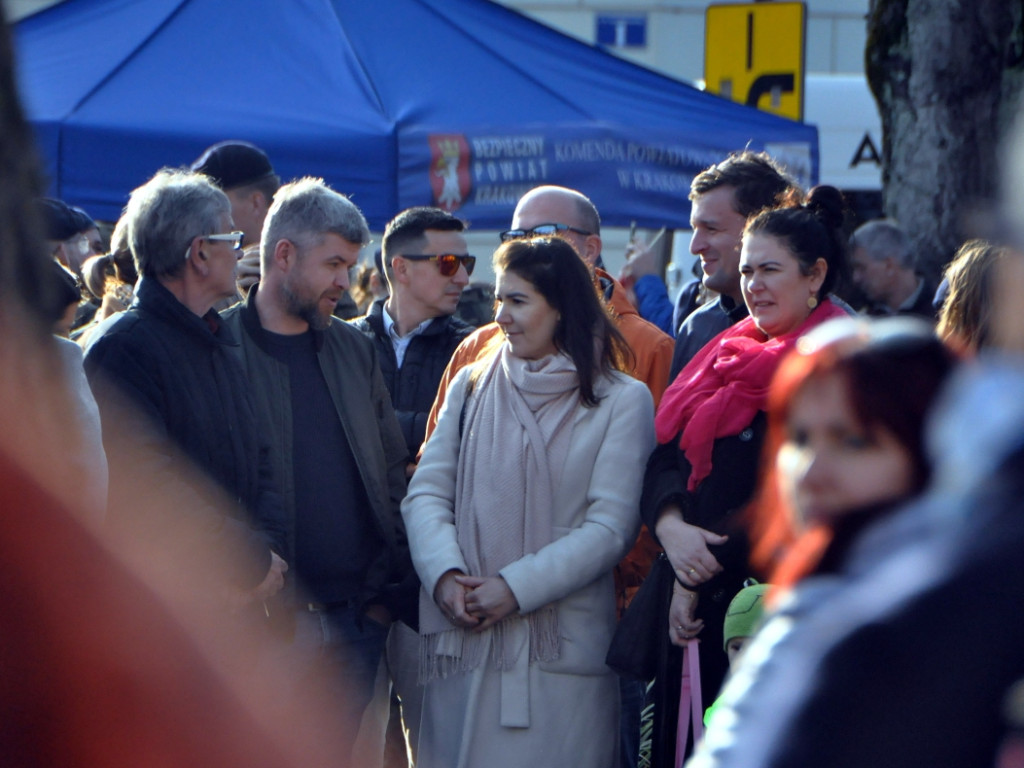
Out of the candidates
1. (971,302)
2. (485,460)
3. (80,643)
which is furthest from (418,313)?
(80,643)

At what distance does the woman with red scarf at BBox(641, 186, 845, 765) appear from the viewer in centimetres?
319

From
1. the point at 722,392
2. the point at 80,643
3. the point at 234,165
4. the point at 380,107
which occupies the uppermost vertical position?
the point at 380,107

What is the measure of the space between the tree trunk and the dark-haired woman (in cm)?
371

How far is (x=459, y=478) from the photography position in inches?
145

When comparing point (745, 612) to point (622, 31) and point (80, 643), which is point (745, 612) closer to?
point (80, 643)

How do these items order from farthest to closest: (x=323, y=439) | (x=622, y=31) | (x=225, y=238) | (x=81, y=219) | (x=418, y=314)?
(x=622, y=31)
(x=81, y=219)
(x=418, y=314)
(x=323, y=439)
(x=225, y=238)

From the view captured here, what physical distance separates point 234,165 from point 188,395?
5.96 feet

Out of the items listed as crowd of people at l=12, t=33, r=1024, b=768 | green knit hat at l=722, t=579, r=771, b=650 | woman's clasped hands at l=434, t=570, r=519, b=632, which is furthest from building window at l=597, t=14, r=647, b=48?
green knit hat at l=722, t=579, r=771, b=650

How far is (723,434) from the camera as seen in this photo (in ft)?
10.5

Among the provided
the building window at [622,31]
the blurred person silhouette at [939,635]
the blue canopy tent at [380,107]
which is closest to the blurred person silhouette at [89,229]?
the blue canopy tent at [380,107]

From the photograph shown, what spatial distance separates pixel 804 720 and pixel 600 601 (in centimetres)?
266

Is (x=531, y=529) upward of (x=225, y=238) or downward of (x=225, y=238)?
downward

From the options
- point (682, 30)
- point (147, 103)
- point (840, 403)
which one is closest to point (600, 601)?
point (840, 403)

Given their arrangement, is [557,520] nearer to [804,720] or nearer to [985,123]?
[804,720]
